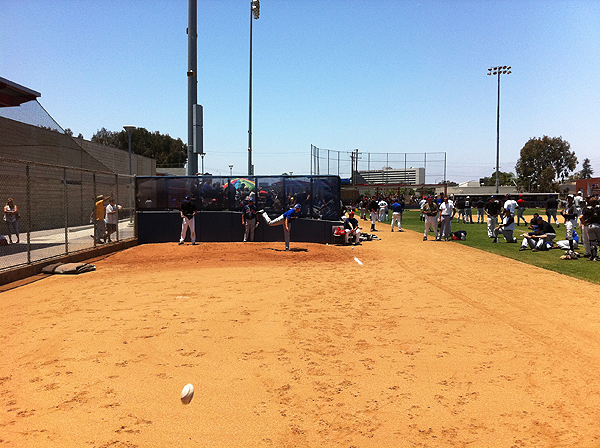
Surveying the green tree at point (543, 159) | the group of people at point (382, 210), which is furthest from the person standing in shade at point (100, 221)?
the green tree at point (543, 159)

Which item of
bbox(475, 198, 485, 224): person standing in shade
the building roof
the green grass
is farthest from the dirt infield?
bbox(475, 198, 485, 224): person standing in shade

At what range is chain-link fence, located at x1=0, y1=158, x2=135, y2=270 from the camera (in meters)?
13.9

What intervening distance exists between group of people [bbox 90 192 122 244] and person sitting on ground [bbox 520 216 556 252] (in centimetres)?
1583

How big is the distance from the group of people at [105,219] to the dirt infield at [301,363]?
640cm

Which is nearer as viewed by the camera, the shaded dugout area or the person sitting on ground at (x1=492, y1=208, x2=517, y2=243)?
the person sitting on ground at (x1=492, y1=208, x2=517, y2=243)

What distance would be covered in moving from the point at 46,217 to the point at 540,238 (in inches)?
845

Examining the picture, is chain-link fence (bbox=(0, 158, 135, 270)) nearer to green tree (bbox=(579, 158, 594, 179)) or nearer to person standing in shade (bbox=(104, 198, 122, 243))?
person standing in shade (bbox=(104, 198, 122, 243))

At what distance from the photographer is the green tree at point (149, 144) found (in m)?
78.1

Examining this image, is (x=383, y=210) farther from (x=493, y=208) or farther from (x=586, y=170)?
(x=586, y=170)

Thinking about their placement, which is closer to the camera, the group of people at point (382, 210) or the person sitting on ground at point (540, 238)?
the person sitting on ground at point (540, 238)

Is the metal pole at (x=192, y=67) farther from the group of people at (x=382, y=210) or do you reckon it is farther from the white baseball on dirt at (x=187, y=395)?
the white baseball on dirt at (x=187, y=395)

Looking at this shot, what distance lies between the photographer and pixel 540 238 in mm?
16547

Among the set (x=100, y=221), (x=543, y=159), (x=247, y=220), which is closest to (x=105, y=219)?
(x=100, y=221)

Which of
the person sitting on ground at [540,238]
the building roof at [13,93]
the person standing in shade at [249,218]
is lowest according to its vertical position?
the person sitting on ground at [540,238]
